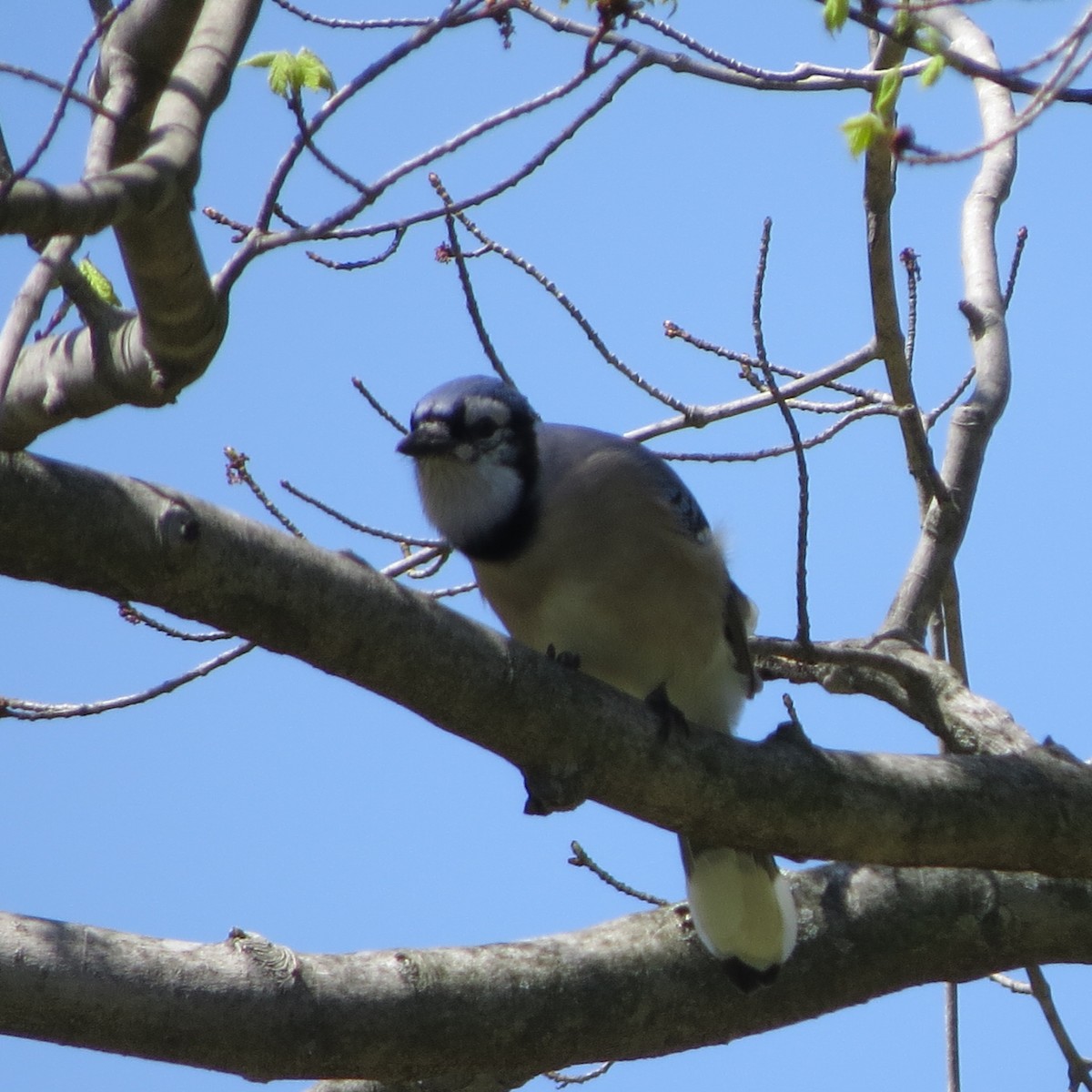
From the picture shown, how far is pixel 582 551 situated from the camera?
11.7ft

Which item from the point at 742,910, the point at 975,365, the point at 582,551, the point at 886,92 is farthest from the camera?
the point at 975,365

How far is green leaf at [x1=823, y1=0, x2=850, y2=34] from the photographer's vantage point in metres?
2.16

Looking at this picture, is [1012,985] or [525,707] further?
[1012,985]

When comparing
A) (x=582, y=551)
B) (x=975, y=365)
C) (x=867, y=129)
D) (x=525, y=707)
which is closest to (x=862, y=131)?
(x=867, y=129)

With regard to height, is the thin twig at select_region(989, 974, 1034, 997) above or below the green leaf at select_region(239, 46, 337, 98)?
below

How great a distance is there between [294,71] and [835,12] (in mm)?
1210

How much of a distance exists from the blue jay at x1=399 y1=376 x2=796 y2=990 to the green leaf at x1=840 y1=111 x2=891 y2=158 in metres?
1.45

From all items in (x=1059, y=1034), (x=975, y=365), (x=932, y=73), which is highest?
(x=975, y=365)

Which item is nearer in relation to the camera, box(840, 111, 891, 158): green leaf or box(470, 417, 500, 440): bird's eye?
box(840, 111, 891, 158): green leaf

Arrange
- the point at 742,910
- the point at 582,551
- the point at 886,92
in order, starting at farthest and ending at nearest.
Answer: the point at 582,551 → the point at 742,910 → the point at 886,92

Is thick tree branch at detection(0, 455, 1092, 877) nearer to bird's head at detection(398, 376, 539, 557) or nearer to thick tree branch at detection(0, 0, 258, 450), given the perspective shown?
thick tree branch at detection(0, 0, 258, 450)

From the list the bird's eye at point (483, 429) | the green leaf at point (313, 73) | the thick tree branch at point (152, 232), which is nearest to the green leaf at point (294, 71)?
the green leaf at point (313, 73)

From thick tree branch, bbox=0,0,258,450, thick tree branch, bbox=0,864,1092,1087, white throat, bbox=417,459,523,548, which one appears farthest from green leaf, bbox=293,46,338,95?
thick tree branch, bbox=0,864,1092,1087

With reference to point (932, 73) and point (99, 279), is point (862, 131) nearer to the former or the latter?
point (932, 73)
